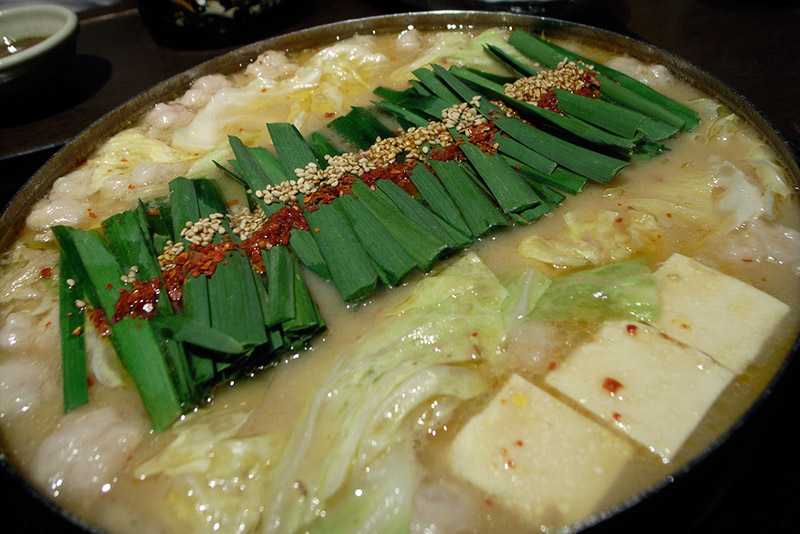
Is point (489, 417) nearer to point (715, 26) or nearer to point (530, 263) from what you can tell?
point (530, 263)

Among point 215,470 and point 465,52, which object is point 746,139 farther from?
point 215,470

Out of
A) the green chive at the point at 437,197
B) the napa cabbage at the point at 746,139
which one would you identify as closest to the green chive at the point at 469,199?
the green chive at the point at 437,197

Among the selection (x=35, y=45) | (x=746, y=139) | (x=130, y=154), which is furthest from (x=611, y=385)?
(x=35, y=45)

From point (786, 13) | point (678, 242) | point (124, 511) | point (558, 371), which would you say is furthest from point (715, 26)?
point (124, 511)

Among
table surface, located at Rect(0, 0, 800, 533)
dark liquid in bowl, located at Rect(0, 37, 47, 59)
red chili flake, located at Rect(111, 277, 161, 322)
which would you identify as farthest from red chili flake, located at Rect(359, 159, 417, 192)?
dark liquid in bowl, located at Rect(0, 37, 47, 59)

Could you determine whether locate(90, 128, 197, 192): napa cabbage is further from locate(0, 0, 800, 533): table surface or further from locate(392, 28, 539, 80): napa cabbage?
locate(392, 28, 539, 80): napa cabbage

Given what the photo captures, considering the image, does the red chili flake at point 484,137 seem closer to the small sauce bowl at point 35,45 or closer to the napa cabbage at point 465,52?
the napa cabbage at point 465,52

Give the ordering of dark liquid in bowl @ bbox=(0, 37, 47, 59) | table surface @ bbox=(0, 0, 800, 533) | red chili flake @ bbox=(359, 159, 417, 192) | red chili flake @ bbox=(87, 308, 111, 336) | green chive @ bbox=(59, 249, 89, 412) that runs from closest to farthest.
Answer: green chive @ bbox=(59, 249, 89, 412) → red chili flake @ bbox=(87, 308, 111, 336) → red chili flake @ bbox=(359, 159, 417, 192) → table surface @ bbox=(0, 0, 800, 533) → dark liquid in bowl @ bbox=(0, 37, 47, 59)

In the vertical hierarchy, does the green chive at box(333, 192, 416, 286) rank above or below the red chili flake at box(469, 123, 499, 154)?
below
